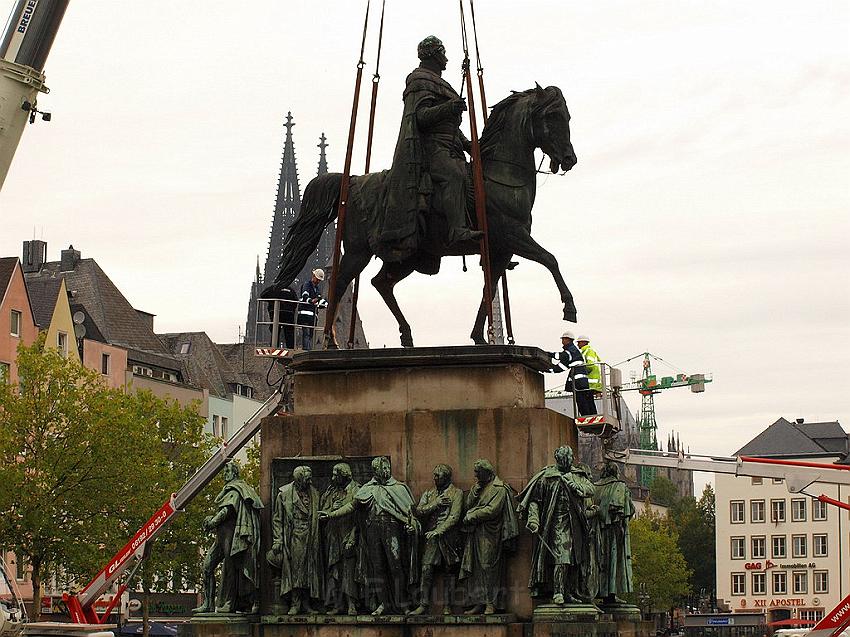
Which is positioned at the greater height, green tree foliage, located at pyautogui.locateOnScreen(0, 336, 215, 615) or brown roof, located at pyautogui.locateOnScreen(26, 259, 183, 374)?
brown roof, located at pyautogui.locateOnScreen(26, 259, 183, 374)

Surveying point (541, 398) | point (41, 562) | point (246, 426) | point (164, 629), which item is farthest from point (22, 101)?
point (164, 629)

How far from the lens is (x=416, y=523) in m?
20.8

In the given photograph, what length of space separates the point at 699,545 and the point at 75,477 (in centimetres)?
10287

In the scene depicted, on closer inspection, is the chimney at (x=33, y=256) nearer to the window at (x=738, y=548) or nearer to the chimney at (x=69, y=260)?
the chimney at (x=69, y=260)

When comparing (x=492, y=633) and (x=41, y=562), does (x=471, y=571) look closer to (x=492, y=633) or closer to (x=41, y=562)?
(x=492, y=633)

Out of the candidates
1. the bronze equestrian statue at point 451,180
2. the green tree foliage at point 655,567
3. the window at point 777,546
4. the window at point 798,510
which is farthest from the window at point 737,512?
the bronze equestrian statue at point 451,180

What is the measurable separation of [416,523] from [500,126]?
223 inches

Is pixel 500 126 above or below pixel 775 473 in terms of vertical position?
above

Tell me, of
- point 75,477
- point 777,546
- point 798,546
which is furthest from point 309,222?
point 777,546

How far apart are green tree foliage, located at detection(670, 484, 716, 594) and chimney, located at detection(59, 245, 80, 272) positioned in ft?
213

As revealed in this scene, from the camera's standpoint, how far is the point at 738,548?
403 ft

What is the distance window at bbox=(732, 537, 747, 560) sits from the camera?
403 ft

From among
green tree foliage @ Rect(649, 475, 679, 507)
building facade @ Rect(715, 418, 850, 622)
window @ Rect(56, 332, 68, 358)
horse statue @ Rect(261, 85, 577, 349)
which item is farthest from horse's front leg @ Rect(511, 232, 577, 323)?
green tree foliage @ Rect(649, 475, 679, 507)

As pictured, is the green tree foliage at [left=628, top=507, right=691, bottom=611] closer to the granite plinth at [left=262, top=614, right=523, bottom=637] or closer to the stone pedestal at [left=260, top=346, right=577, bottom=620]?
the stone pedestal at [left=260, top=346, right=577, bottom=620]
